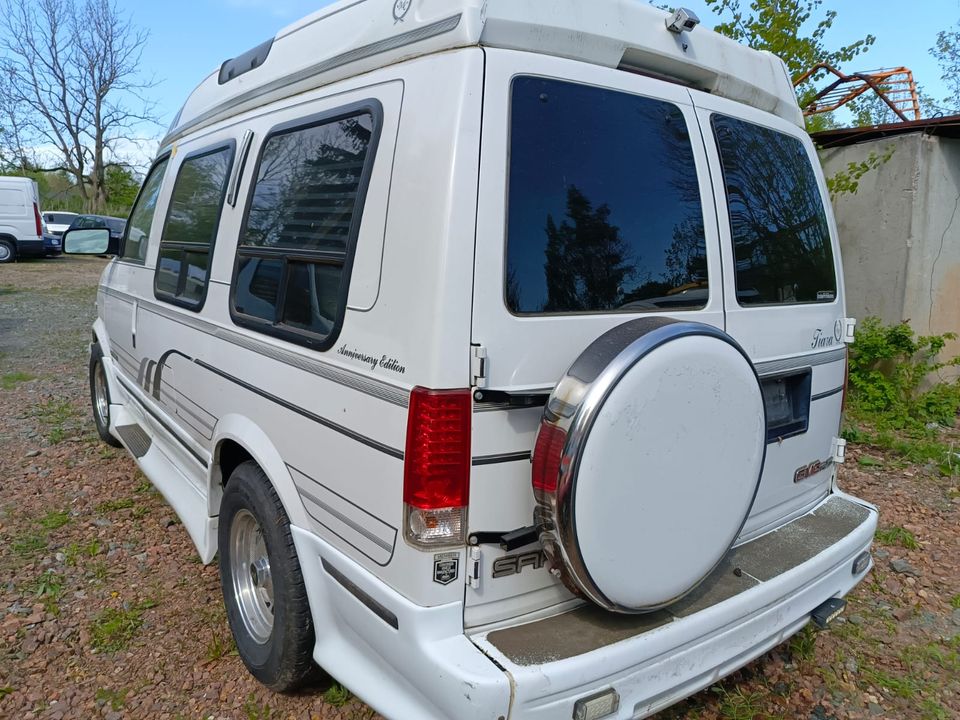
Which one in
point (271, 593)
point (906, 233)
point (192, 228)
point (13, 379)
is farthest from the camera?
point (13, 379)

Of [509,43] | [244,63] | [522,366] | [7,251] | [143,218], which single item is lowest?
[7,251]

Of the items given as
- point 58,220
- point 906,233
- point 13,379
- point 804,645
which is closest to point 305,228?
point 804,645

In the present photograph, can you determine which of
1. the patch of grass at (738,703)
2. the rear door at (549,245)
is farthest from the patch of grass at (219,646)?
the patch of grass at (738,703)

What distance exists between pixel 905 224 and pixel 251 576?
6005mm

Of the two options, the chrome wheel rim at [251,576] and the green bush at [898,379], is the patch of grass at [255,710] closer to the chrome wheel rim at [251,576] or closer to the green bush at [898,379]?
the chrome wheel rim at [251,576]

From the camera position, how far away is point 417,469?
1871 millimetres

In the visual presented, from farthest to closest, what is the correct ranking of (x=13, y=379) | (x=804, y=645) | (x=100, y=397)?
(x=13, y=379) < (x=100, y=397) < (x=804, y=645)

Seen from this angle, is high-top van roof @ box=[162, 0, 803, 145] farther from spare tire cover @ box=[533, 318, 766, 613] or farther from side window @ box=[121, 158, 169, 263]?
side window @ box=[121, 158, 169, 263]

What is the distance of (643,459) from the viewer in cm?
193

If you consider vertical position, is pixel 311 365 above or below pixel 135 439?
above

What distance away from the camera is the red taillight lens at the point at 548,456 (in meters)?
1.83

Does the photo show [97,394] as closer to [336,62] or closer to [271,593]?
[271,593]

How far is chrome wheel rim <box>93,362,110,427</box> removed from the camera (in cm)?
526

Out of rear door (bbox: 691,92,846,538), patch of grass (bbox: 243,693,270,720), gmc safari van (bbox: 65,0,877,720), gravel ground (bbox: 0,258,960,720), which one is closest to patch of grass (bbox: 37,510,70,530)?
gravel ground (bbox: 0,258,960,720)
